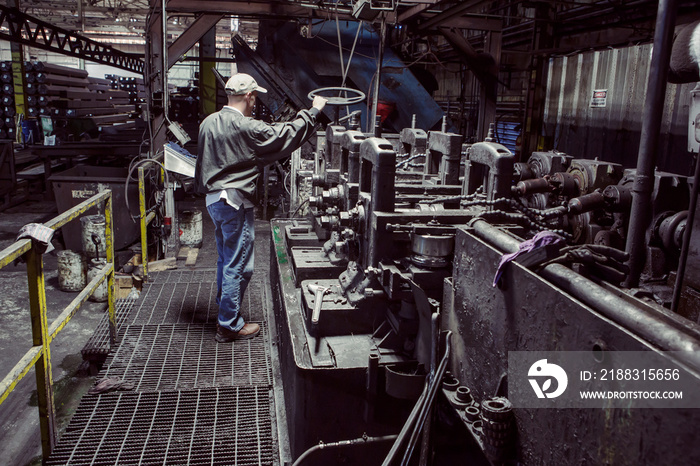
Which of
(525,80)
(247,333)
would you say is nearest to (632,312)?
(247,333)

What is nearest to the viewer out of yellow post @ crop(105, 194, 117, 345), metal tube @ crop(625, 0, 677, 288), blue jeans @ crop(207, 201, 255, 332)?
metal tube @ crop(625, 0, 677, 288)

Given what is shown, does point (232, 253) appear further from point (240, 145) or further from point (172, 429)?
point (172, 429)

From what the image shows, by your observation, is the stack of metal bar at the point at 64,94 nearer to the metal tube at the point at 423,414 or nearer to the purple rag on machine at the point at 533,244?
the metal tube at the point at 423,414

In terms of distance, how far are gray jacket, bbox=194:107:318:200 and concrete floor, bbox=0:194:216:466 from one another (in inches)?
63.8

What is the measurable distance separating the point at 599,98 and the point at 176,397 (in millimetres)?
6965

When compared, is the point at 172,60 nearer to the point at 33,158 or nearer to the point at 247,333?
the point at 247,333

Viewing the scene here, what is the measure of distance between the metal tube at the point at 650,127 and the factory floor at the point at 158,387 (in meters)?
1.94

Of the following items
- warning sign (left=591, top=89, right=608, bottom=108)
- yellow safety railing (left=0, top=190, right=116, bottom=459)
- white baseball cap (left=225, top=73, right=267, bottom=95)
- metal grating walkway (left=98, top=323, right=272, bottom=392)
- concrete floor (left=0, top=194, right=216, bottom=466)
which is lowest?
concrete floor (left=0, top=194, right=216, bottom=466)

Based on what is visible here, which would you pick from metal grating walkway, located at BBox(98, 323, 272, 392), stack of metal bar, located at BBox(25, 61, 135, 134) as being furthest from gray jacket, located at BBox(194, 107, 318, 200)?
stack of metal bar, located at BBox(25, 61, 135, 134)

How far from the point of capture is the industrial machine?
44.8 inches

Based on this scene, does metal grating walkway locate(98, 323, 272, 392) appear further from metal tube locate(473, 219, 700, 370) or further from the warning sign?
the warning sign

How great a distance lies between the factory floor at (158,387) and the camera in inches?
107

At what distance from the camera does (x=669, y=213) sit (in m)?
3.38

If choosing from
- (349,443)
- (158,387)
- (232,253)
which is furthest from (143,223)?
(349,443)
